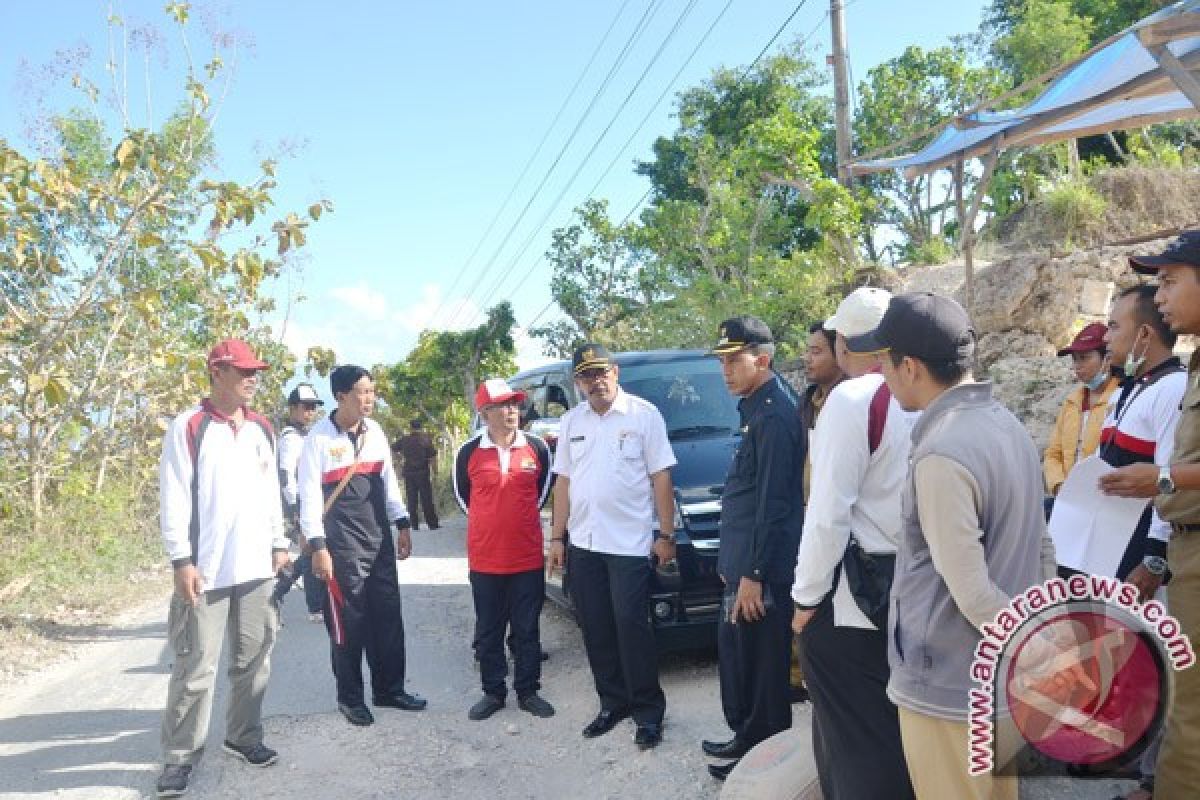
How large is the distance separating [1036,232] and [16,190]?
41.2 feet

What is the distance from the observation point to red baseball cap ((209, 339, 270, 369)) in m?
A: 4.57

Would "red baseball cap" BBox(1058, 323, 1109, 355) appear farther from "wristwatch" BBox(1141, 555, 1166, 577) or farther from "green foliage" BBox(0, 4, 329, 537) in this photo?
"green foliage" BBox(0, 4, 329, 537)

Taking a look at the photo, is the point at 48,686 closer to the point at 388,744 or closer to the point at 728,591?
the point at 388,744

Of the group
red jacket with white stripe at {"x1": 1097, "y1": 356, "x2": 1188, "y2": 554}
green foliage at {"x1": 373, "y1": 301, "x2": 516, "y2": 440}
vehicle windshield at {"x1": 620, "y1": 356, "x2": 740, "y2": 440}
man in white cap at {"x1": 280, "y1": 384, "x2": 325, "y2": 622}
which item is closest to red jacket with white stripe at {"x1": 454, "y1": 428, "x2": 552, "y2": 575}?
vehicle windshield at {"x1": 620, "y1": 356, "x2": 740, "y2": 440}

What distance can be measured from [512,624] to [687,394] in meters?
2.16

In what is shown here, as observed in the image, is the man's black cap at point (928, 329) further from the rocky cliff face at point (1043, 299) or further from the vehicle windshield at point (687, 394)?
the rocky cliff face at point (1043, 299)

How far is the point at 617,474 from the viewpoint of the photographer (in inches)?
195

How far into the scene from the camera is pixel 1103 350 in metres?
5.07

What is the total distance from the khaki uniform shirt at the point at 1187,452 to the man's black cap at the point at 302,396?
6927 mm

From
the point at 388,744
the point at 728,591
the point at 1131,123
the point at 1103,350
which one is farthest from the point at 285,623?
the point at 1131,123

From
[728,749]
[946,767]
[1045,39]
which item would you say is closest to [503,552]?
[728,749]

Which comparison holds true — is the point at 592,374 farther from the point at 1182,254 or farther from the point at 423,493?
the point at 423,493

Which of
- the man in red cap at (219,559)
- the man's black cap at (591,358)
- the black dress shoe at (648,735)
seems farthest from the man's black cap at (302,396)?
the black dress shoe at (648,735)

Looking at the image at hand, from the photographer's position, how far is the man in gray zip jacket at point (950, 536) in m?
2.16
